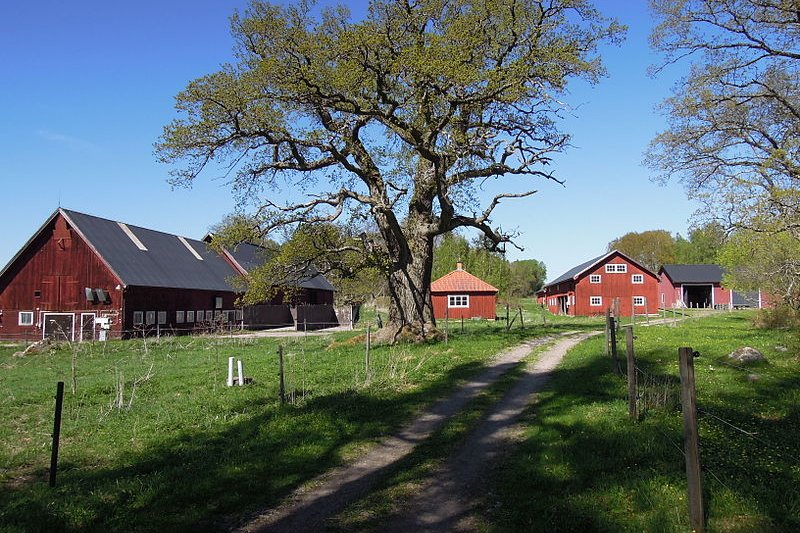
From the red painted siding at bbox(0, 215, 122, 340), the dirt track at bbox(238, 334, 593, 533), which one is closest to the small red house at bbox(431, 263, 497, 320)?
the red painted siding at bbox(0, 215, 122, 340)

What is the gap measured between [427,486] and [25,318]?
46470 millimetres

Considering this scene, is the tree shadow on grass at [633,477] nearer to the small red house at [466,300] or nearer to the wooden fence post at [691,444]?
the wooden fence post at [691,444]

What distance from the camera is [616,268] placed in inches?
2552

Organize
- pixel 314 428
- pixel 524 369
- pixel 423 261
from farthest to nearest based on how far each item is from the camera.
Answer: pixel 423 261 < pixel 524 369 < pixel 314 428

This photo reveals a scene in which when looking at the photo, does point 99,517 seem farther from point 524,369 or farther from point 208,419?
point 524,369

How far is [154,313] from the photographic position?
4572 centimetres

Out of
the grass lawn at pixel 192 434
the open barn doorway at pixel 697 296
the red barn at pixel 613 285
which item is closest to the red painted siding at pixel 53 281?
the grass lawn at pixel 192 434

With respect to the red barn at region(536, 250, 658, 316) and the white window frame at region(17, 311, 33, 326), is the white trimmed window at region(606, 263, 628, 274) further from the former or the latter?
the white window frame at region(17, 311, 33, 326)

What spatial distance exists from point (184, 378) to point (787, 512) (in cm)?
1675

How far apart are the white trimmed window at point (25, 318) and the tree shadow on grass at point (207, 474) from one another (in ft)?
131

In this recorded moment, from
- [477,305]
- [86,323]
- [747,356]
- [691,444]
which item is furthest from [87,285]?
[691,444]

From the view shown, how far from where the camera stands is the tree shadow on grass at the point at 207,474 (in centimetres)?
697

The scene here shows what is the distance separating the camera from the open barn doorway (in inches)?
3386

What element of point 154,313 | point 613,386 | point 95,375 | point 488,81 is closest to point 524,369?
point 613,386
